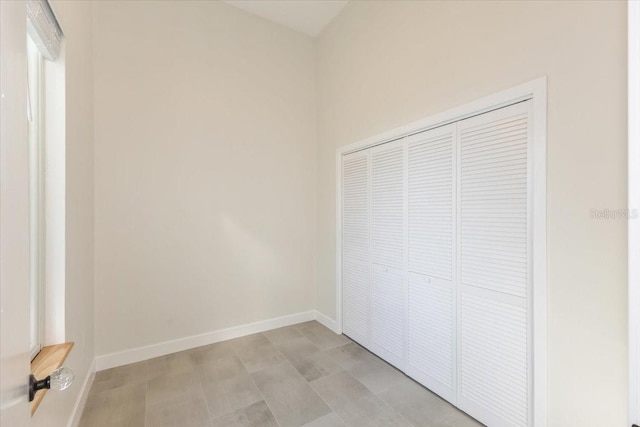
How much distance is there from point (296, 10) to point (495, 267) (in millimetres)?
3243

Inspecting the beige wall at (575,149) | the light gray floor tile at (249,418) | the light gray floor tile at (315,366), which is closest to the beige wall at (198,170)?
the light gray floor tile at (315,366)

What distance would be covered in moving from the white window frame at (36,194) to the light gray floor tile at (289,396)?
4.68ft

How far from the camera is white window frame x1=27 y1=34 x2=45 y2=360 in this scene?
4.62 ft

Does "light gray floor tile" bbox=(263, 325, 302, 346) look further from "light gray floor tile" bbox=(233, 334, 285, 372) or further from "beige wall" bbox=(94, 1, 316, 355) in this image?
"beige wall" bbox=(94, 1, 316, 355)

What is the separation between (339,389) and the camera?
218 centimetres

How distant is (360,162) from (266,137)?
1.17 meters

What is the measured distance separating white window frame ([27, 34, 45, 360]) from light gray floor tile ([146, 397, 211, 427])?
0.89m

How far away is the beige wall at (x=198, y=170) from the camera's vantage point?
2.54 meters

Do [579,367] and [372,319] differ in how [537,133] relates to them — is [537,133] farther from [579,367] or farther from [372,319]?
[372,319]

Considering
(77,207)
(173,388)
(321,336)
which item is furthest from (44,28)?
(321,336)

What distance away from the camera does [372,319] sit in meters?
2.74

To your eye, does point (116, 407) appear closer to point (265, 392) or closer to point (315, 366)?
point (265, 392)

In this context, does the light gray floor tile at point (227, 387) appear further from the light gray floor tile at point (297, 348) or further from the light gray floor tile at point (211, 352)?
the light gray floor tile at point (297, 348)
